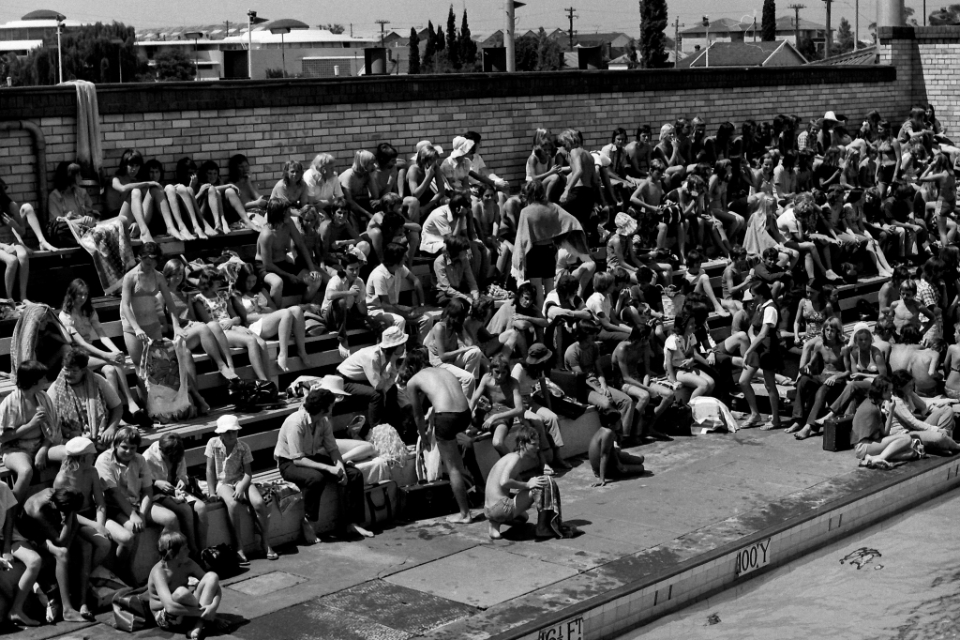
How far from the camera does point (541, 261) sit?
16.4 meters

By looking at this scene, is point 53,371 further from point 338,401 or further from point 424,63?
point 424,63

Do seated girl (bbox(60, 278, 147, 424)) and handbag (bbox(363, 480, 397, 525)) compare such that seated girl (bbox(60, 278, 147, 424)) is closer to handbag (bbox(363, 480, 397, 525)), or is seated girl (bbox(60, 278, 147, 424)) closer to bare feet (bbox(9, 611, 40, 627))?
handbag (bbox(363, 480, 397, 525))

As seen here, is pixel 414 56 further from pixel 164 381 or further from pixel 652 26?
pixel 164 381

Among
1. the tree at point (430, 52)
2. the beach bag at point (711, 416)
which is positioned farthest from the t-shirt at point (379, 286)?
the tree at point (430, 52)

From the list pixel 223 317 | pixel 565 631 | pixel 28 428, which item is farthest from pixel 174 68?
pixel 565 631

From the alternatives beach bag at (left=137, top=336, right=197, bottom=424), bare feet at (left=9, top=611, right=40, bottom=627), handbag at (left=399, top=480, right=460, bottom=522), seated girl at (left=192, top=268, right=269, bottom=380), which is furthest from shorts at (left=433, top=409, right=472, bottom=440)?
bare feet at (left=9, top=611, right=40, bottom=627)

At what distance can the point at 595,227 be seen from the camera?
1792cm

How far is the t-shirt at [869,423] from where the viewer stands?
1369 centimetres

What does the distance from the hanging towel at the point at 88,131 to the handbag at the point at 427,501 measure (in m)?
5.67

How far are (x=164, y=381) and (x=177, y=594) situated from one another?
9.37 ft

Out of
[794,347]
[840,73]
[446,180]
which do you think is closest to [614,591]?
[794,347]

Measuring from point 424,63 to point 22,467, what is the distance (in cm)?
8437

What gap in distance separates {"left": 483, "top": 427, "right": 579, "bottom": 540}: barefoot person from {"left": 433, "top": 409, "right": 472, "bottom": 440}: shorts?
59 centimetres

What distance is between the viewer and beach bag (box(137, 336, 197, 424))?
1176 cm
